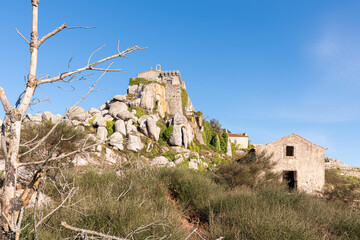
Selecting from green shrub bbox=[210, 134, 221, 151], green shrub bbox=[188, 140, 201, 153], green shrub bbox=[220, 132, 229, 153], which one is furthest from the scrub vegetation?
green shrub bbox=[220, 132, 229, 153]

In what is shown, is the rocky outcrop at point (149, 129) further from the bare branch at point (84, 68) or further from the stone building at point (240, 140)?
the stone building at point (240, 140)

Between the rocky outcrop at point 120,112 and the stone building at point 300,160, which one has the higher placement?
the rocky outcrop at point 120,112

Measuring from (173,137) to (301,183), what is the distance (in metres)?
13.3

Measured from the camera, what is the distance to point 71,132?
12844mm

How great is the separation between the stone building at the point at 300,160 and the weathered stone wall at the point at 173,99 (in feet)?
64.6

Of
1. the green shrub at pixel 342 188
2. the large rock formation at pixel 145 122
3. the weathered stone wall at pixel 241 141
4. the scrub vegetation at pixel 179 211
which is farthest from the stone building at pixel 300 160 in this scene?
the weathered stone wall at pixel 241 141

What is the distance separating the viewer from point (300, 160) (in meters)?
19.6

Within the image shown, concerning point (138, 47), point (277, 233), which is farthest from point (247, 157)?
point (138, 47)

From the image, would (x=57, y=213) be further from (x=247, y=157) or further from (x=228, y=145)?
(x=228, y=145)

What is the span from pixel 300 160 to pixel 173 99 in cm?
2219

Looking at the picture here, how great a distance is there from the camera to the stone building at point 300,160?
19.3m

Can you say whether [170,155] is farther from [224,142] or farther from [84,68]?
[84,68]

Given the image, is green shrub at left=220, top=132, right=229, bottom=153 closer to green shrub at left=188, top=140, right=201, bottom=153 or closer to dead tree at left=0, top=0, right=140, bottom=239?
green shrub at left=188, top=140, right=201, bottom=153

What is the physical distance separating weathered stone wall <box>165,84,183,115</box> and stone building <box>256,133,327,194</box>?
19681 mm
